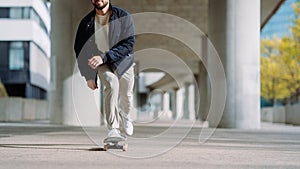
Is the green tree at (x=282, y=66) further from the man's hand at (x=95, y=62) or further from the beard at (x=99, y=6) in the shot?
the man's hand at (x=95, y=62)

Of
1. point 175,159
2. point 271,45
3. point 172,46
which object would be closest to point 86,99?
point 175,159

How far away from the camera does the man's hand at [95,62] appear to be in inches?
287

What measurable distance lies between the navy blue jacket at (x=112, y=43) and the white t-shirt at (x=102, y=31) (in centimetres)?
6

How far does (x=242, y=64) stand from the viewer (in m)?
19.6

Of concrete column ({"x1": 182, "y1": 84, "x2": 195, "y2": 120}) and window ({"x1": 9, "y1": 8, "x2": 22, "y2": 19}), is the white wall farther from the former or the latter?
concrete column ({"x1": 182, "y1": 84, "x2": 195, "y2": 120})

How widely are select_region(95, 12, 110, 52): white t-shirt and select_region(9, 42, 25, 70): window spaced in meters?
56.5

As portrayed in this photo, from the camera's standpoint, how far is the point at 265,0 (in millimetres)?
31719

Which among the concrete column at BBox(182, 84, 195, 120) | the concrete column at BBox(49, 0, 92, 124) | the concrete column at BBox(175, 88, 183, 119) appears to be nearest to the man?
the concrete column at BBox(49, 0, 92, 124)

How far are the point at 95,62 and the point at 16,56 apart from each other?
5741cm

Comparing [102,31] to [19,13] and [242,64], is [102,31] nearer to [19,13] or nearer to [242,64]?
[242,64]

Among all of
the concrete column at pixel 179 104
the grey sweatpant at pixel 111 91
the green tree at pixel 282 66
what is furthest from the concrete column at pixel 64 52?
the concrete column at pixel 179 104

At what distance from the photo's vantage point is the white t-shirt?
7.57 m

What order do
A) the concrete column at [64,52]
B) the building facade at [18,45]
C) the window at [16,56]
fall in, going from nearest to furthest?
1. the concrete column at [64,52]
2. the building facade at [18,45]
3. the window at [16,56]

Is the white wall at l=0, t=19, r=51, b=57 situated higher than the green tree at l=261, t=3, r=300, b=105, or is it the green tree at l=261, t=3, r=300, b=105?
the white wall at l=0, t=19, r=51, b=57
